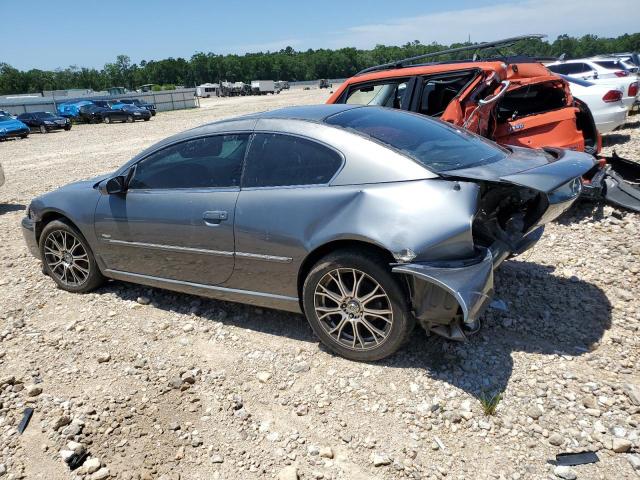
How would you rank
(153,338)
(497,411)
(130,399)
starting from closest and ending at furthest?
(497,411) → (130,399) → (153,338)

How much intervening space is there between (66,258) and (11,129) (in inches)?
979

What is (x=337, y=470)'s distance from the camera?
8.36ft

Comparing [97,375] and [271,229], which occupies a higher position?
[271,229]

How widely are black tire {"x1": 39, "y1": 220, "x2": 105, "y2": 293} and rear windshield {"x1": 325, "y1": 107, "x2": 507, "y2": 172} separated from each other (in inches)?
Result: 102

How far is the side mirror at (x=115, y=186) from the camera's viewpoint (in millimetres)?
4124

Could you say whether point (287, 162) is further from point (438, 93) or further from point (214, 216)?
point (438, 93)

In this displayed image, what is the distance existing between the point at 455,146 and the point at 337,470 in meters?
2.29

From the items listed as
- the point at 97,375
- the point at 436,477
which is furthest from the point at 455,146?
the point at 97,375

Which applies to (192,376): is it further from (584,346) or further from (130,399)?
(584,346)

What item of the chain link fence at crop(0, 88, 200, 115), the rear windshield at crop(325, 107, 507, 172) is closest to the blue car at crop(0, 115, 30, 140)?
the chain link fence at crop(0, 88, 200, 115)

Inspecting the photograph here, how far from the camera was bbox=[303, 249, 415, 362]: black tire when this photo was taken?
3.02m

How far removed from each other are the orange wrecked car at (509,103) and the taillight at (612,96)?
355cm

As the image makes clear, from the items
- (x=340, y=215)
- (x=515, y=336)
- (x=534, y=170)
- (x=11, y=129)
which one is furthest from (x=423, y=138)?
(x=11, y=129)

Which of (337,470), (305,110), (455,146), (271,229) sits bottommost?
(337,470)
